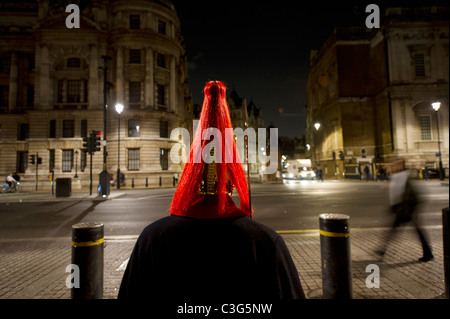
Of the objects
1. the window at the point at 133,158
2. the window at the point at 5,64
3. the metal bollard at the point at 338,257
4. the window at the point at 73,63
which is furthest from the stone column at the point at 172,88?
the metal bollard at the point at 338,257

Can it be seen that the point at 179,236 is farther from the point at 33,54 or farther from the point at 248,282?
the point at 33,54

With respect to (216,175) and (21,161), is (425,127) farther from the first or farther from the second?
(21,161)

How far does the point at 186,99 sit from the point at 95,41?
19.6 metres

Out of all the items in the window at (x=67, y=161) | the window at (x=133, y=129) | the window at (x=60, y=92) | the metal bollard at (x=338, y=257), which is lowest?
the metal bollard at (x=338, y=257)

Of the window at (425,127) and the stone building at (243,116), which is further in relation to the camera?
the stone building at (243,116)

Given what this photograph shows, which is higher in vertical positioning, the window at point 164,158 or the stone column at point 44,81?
the stone column at point 44,81

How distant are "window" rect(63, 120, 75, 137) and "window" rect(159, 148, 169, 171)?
11237 mm

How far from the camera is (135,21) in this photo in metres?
31.8

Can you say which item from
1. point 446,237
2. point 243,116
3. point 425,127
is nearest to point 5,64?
point 446,237

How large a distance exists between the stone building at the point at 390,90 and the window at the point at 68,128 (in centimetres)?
3593

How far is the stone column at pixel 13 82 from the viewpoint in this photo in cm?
3319

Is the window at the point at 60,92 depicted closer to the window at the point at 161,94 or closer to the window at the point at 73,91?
the window at the point at 73,91

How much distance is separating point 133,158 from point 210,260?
31.0m

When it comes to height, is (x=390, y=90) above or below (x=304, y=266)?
above
